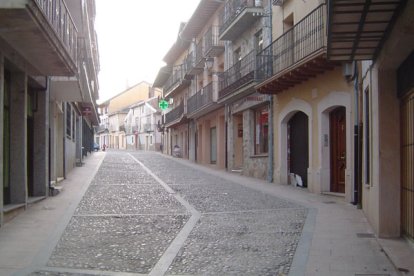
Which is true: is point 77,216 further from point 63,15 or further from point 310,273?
point 310,273

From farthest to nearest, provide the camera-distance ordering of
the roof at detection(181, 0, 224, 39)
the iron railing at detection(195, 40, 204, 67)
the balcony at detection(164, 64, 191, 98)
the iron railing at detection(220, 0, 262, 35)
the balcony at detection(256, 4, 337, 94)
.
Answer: the balcony at detection(164, 64, 191, 98)
the iron railing at detection(195, 40, 204, 67)
the roof at detection(181, 0, 224, 39)
the iron railing at detection(220, 0, 262, 35)
the balcony at detection(256, 4, 337, 94)

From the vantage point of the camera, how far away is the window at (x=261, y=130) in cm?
1956

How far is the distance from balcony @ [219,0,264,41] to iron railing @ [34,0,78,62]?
7.59 meters

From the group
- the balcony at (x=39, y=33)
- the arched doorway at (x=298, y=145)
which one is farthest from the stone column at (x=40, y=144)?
the arched doorway at (x=298, y=145)

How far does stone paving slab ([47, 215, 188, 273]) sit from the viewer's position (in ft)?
21.6

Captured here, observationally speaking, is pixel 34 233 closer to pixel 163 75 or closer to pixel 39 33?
pixel 39 33

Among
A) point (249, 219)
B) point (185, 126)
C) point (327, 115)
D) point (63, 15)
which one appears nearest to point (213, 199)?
point (249, 219)

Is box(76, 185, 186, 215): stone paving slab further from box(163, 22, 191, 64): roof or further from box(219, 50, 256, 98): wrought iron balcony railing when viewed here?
box(163, 22, 191, 64): roof

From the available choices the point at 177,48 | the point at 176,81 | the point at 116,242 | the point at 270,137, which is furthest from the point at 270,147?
the point at 176,81

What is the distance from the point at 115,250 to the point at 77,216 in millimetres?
3086

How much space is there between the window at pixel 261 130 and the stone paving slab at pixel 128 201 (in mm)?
5601

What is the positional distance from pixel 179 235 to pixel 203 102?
21.1 meters

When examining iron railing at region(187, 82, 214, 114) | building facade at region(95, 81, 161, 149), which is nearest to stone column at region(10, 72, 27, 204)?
iron railing at region(187, 82, 214, 114)

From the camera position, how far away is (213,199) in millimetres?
12891
